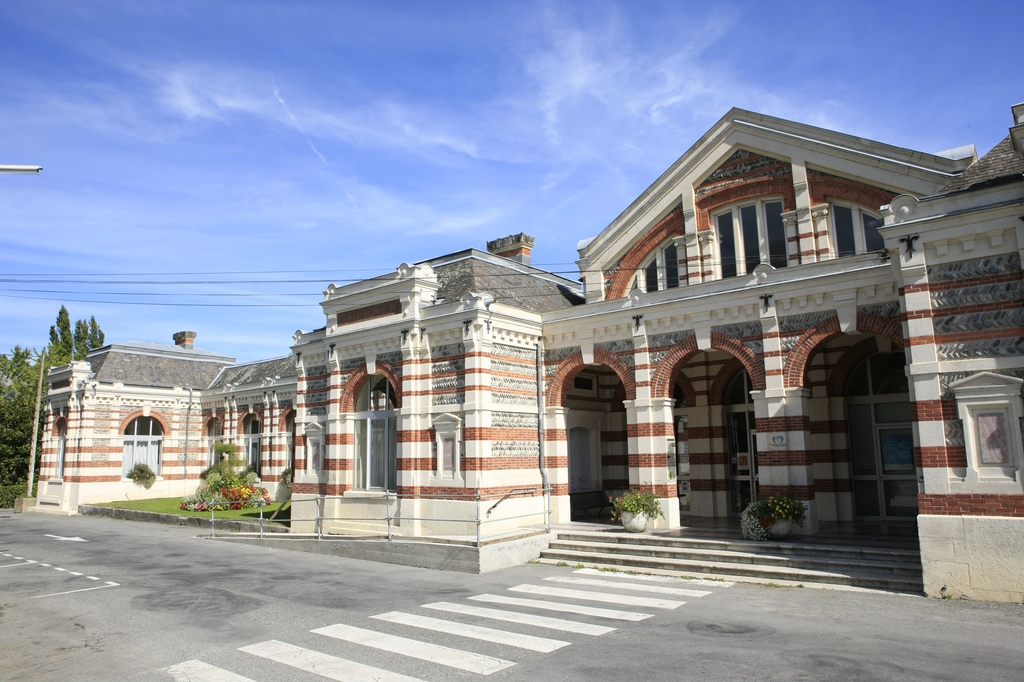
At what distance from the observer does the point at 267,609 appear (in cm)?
1129

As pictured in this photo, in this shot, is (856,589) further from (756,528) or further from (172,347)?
(172,347)

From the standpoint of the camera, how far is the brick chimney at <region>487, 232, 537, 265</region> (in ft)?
76.0

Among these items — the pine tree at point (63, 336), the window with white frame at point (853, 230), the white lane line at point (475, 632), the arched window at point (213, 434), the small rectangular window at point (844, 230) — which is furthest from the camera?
the pine tree at point (63, 336)

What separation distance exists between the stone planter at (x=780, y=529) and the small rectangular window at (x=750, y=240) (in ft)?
22.1

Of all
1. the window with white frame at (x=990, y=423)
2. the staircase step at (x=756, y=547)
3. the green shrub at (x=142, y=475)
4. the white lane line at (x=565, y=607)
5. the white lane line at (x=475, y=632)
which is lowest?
the white lane line at (x=565, y=607)

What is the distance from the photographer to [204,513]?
26.3m

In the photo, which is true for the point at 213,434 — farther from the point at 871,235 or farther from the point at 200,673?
the point at 871,235

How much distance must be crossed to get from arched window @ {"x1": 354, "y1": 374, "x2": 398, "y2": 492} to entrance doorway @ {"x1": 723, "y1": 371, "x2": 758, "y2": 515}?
8.88 meters

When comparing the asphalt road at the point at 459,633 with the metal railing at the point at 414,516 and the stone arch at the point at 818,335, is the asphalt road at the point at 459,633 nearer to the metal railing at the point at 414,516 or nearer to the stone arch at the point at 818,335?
the metal railing at the point at 414,516

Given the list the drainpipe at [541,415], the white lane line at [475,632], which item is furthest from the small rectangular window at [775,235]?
the white lane line at [475,632]

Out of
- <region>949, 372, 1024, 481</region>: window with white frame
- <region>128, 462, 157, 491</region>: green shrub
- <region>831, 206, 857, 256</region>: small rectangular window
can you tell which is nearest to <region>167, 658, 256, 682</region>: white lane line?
<region>949, 372, 1024, 481</region>: window with white frame

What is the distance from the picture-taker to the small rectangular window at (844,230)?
55.3 ft

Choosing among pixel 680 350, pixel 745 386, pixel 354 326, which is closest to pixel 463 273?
pixel 354 326

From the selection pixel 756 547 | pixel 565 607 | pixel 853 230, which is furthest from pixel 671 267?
pixel 565 607
